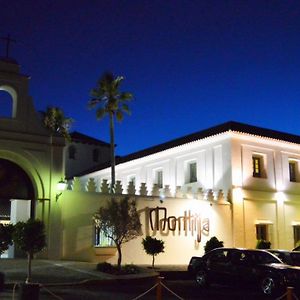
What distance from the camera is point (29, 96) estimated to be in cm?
2453

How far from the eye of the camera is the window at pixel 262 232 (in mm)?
30672

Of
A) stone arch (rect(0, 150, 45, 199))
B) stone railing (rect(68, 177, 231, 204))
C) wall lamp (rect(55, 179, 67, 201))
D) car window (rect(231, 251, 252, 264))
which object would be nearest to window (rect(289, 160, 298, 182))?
stone railing (rect(68, 177, 231, 204))

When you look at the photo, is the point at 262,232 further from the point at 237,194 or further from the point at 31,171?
the point at 31,171

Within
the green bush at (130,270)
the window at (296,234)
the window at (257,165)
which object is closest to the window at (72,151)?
the window at (257,165)

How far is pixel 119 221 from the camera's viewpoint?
2144cm

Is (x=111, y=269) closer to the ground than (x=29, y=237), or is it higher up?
closer to the ground

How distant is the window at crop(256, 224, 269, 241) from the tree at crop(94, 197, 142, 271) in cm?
1134

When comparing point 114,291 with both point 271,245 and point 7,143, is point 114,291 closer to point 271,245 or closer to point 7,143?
point 7,143

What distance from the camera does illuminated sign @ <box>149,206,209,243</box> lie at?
26.4 m

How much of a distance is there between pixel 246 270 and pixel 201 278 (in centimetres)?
226

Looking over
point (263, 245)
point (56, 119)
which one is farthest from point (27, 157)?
point (56, 119)

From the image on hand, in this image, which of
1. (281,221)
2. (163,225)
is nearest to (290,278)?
(163,225)

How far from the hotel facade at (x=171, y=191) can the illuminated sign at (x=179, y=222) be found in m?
0.05

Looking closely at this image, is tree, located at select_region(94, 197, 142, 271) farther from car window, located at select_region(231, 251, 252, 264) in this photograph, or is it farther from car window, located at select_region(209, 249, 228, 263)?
car window, located at select_region(231, 251, 252, 264)
